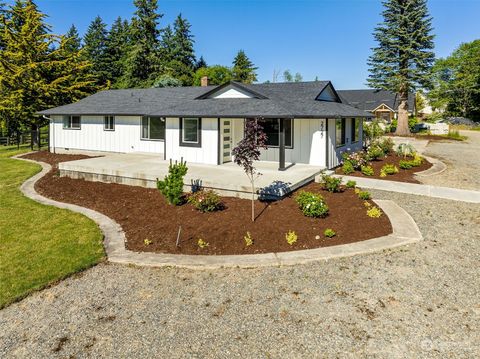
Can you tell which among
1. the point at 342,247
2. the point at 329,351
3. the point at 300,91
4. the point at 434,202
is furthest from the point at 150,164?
the point at 329,351

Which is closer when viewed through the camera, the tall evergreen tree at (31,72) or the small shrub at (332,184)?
the small shrub at (332,184)

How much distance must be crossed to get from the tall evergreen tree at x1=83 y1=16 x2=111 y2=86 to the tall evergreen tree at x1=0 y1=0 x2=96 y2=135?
23.5 meters

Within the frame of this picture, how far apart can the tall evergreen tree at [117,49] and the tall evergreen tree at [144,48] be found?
7.04 meters

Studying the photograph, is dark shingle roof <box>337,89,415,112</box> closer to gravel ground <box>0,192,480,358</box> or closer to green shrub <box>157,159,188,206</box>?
green shrub <box>157,159,188,206</box>

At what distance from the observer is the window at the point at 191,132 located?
15331 mm

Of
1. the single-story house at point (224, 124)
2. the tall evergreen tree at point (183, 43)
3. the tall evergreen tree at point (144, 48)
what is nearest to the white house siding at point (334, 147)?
the single-story house at point (224, 124)

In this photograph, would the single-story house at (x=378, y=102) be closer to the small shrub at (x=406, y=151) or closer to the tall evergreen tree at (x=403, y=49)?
the tall evergreen tree at (x=403, y=49)

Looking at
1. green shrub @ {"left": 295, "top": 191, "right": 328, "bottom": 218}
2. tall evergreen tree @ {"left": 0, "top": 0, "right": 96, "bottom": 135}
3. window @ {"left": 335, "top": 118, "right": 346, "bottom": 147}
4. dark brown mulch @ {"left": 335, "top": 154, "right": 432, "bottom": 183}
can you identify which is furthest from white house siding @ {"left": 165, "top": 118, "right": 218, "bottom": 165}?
tall evergreen tree @ {"left": 0, "top": 0, "right": 96, "bottom": 135}

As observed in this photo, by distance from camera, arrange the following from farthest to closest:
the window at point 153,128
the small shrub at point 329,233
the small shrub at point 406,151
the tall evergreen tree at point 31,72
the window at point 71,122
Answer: the tall evergreen tree at point 31,72, the window at point 71,122, the small shrub at point 406,151, the window at point 153,128, the small shrub at point 329,233

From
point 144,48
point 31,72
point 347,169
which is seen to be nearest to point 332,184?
point 347,169

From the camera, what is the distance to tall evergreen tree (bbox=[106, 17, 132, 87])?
55344mm

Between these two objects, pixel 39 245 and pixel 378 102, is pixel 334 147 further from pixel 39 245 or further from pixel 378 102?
pixel 378 102

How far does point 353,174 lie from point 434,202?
454 cm

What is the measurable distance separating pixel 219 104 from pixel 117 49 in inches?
1940
